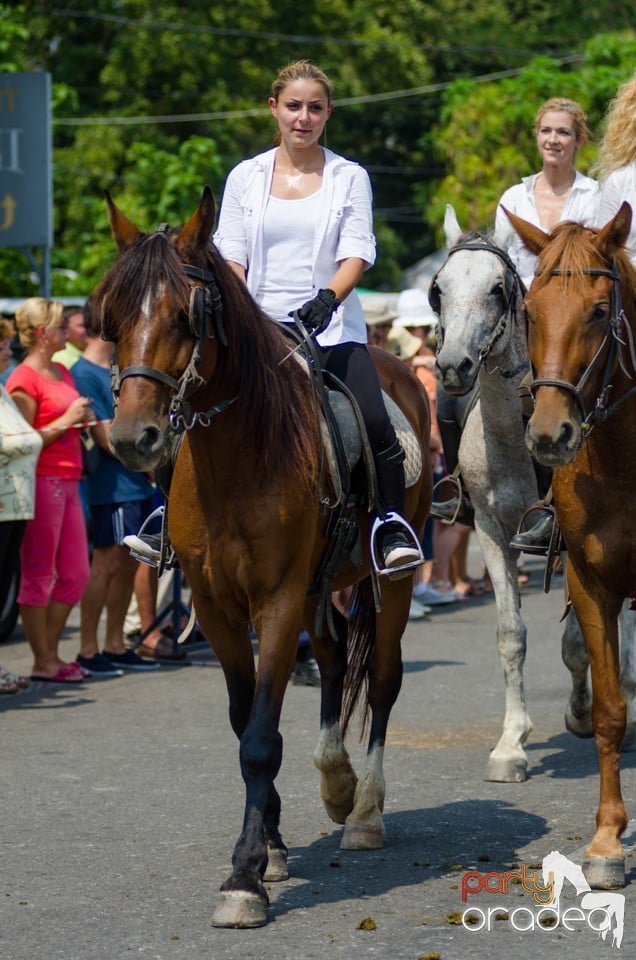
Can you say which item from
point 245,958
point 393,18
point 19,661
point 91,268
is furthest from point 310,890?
point 393,18

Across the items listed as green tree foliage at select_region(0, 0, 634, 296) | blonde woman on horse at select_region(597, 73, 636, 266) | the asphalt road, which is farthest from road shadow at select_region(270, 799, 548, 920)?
green tree foliage at select_region(0, 0, 634, 296)

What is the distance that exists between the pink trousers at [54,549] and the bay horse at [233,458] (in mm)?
4744

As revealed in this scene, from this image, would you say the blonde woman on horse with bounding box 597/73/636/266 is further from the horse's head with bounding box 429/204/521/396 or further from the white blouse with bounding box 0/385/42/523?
the white blouse with bounding box 0/385/42/523

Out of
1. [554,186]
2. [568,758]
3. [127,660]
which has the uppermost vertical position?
[554,186]

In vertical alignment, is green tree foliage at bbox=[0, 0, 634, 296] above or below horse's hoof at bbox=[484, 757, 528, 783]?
above

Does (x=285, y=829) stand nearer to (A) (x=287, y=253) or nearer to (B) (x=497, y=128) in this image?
(A) (x=287, y=253)

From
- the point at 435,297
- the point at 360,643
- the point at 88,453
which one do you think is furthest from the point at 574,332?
the point at 88,453

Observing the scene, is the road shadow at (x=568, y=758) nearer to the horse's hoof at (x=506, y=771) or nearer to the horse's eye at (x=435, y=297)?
the horse's hoof at (x=506, y=771)

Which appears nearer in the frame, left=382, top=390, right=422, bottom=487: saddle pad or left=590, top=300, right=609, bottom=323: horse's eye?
left=590, top=300, right=609, bottom=323: horse's eye

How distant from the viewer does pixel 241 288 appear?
612cm

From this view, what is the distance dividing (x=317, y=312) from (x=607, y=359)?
1.27m

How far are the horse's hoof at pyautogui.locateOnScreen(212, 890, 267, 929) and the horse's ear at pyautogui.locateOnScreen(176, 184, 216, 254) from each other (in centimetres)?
225

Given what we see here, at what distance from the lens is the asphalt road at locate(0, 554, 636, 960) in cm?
557

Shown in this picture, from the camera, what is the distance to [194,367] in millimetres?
5719
